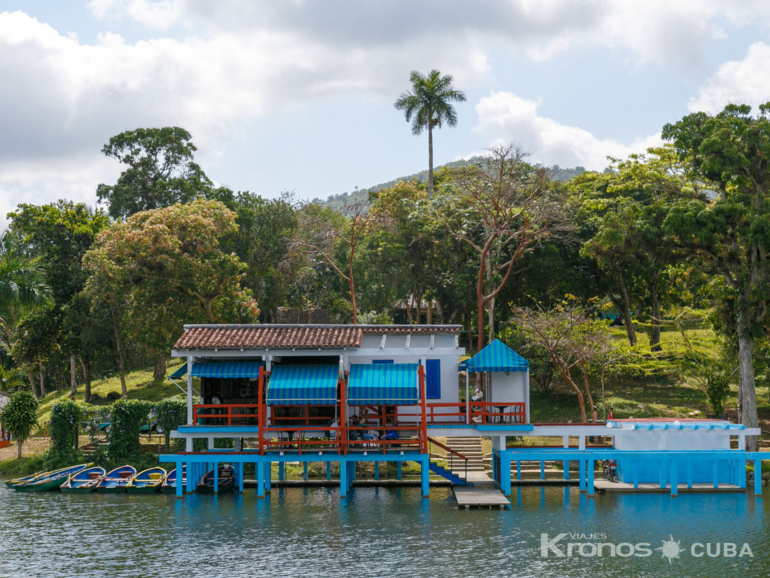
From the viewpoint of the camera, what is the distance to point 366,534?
89.9 feet

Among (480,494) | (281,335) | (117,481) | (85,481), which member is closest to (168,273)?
(85,481)

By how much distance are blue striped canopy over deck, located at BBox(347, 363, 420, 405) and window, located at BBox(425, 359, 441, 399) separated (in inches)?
79.1

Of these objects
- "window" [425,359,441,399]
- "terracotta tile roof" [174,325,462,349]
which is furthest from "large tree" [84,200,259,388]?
"window" [425,359,441,399]

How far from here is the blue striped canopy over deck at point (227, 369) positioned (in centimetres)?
3459

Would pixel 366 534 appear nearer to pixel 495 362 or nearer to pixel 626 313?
pixel 495 362

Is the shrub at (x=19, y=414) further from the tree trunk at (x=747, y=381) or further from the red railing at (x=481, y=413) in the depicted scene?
the tree trunk at (x=747, y=381)

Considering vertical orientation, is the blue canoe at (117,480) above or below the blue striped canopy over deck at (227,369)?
below

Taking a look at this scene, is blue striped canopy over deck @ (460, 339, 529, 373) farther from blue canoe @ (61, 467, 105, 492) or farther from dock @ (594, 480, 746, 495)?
blue canoe @ (61, 467, 105, 492)

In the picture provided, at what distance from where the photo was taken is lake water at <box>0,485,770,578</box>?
23453mm

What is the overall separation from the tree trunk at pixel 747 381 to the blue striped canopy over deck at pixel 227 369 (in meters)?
24.0

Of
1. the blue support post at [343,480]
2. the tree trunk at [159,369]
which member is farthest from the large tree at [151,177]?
the blue support post at [343,480]

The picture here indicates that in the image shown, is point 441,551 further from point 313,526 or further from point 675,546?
point 675,546

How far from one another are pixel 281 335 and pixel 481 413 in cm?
967

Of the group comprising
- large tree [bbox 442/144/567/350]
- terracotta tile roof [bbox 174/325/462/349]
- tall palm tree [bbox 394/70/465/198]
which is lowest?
terracotta tile roof [bbox 174/325/462/349]
